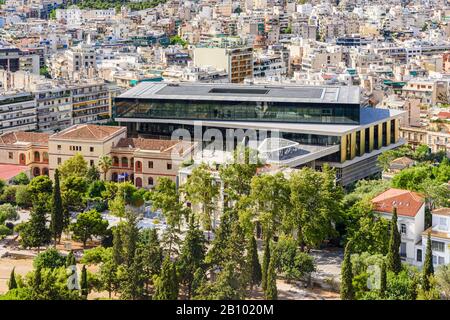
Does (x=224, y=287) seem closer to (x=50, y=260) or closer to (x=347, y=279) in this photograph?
(x=347, y=279)

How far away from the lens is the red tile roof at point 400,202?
1353 centimetres

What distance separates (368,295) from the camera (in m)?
11.0

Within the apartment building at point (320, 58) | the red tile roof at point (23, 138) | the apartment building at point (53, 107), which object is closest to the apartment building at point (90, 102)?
the apartment building at point (53, 107)

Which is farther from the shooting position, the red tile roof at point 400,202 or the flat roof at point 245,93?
the flat roof at point 245,93

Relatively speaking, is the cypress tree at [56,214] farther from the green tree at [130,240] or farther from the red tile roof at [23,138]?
the red tile roof at [23,138]

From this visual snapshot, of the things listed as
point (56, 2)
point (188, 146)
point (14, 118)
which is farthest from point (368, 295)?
point (56, 2)

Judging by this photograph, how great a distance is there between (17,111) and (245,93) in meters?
7.28

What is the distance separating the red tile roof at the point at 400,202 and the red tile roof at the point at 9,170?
912 centimetres

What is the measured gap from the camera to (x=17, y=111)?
23859mm

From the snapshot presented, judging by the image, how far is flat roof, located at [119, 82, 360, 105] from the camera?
20.6 meters

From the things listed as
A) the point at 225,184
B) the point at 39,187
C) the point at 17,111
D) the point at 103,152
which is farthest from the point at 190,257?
the point at 17,111
